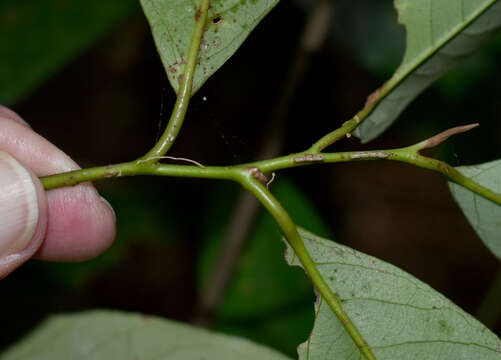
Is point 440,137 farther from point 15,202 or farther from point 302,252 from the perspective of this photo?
point 15,202

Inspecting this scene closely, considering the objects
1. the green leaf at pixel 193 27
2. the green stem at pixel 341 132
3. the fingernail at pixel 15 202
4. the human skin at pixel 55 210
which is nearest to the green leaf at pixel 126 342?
the human skin at pixel 55 210

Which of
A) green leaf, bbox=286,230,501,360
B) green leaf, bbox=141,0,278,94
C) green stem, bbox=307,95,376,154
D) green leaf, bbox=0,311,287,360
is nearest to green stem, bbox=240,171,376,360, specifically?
green leaf, bbox=286,230,501,360

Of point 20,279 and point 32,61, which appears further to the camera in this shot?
point 20,279

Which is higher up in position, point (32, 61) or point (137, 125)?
point (32, 61)

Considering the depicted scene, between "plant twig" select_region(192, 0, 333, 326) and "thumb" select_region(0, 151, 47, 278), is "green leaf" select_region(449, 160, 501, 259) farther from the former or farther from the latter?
"plant twig" select_region(192, 0, 333, 326)

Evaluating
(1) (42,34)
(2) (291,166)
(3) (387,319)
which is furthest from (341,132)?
(1) (42,34)

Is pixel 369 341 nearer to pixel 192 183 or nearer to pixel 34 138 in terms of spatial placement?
pixel 34 138

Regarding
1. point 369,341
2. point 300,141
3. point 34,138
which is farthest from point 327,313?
point 300,141
